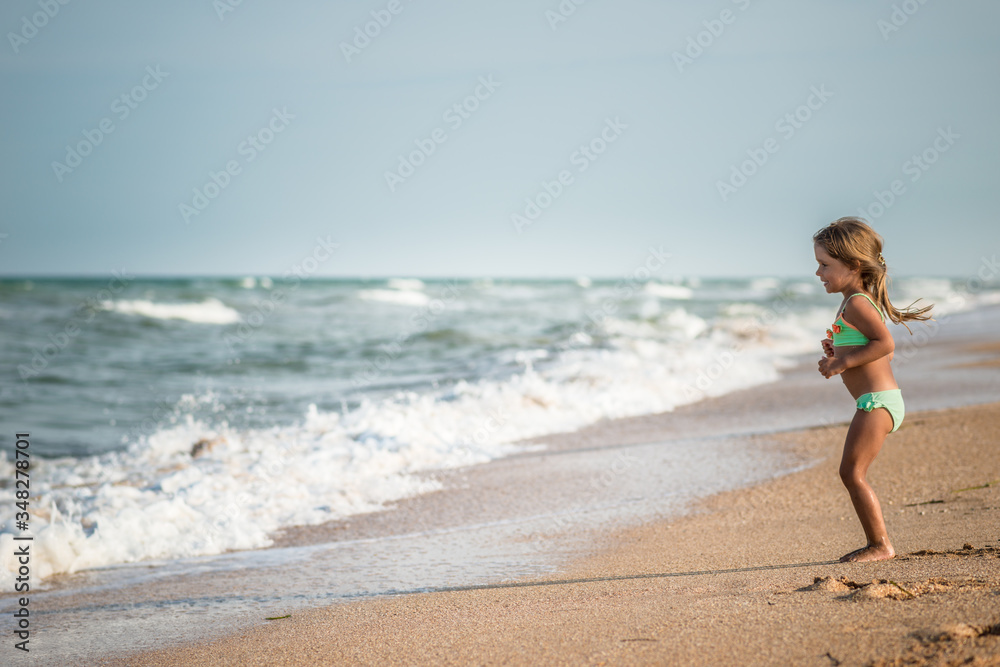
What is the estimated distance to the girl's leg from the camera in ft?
10.3

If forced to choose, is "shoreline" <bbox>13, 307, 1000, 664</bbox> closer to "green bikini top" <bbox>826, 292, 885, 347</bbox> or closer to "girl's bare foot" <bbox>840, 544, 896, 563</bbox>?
"girl's bare foot" <bbox>840, 544, 896, 563</bbox>

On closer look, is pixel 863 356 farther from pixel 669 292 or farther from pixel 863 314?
pixel 669 292

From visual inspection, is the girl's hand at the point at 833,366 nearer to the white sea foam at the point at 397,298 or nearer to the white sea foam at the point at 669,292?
the white sea foam at the point at 397,298

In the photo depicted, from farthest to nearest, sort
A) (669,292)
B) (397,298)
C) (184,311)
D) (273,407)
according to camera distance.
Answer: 1. (669,292)
2. (397,298)
3. (184,311)
4. (273,407)

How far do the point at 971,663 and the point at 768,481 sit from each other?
11.2 ft

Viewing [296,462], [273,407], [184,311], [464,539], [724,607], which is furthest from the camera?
[184,311]

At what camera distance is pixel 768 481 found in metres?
5.32

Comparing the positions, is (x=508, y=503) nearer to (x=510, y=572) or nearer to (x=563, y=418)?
(x=510, y=572)

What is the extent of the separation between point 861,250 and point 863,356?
482mm

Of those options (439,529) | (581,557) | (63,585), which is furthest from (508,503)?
(63,585)

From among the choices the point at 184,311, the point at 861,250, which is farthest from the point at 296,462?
the point at 184,311

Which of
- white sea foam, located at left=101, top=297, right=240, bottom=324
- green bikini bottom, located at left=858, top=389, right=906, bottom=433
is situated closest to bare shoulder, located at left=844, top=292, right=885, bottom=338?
green bikini bottom, located at left=858, top=389, right=906, bottom=433

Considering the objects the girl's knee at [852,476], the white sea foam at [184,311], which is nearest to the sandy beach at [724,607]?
the girl's knee at [852,476]

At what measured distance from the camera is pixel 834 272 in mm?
3252
